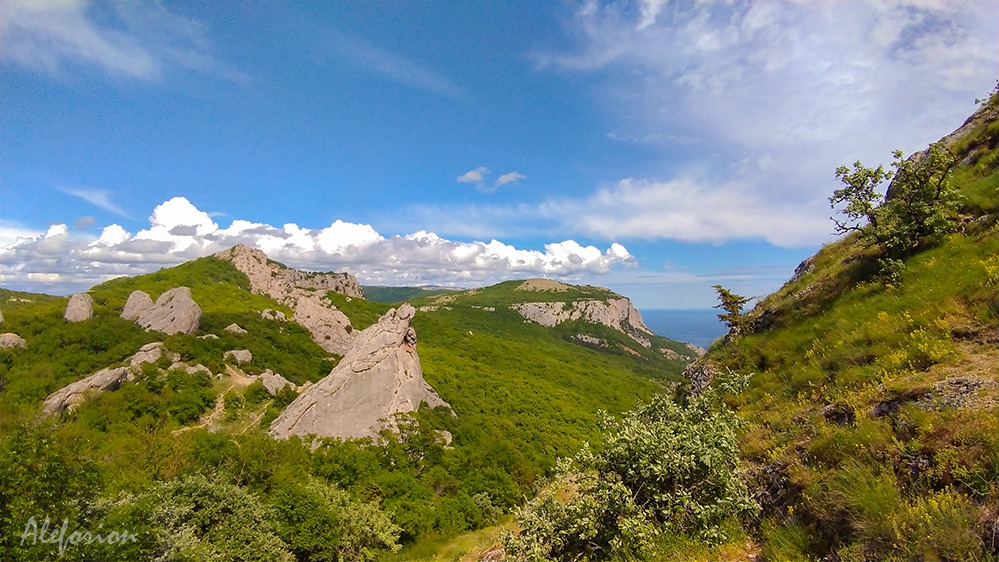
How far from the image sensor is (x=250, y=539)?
24688 mm

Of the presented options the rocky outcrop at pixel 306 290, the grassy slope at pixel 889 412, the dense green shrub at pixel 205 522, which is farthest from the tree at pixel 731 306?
the rocky outcrop at pixel 306 290

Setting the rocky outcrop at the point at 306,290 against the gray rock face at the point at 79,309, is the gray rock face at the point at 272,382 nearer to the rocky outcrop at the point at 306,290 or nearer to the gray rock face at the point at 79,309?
the rocky outcrop at the point at 306,290

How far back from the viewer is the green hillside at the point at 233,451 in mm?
17844

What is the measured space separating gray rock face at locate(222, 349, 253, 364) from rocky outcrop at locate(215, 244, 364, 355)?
71.2ft

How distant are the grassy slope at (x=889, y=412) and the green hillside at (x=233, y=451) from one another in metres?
3.49

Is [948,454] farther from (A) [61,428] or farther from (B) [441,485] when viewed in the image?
(A) [61,428]

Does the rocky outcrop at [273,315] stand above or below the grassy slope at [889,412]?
below

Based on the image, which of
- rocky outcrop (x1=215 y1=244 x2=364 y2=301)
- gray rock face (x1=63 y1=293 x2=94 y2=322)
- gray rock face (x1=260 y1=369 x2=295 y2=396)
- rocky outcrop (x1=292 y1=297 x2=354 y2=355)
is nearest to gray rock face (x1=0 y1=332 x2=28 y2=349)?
gray rock face (x1=63 y1=293 x2=94 y2=322)

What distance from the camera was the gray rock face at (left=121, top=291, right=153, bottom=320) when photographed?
71.9m

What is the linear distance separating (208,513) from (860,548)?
1215 inches

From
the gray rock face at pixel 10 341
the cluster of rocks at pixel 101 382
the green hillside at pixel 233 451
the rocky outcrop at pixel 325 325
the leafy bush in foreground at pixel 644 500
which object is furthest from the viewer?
the rocky outcrop at pixel 325 325

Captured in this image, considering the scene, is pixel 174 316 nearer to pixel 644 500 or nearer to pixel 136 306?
pixel 136 306

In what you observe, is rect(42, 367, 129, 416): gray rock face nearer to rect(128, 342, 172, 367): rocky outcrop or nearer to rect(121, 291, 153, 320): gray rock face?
rect(128, 342, 172, 367): rocky outcrop

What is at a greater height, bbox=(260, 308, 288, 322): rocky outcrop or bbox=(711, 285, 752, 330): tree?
bbox=(711, 285, 752, 330): tree
